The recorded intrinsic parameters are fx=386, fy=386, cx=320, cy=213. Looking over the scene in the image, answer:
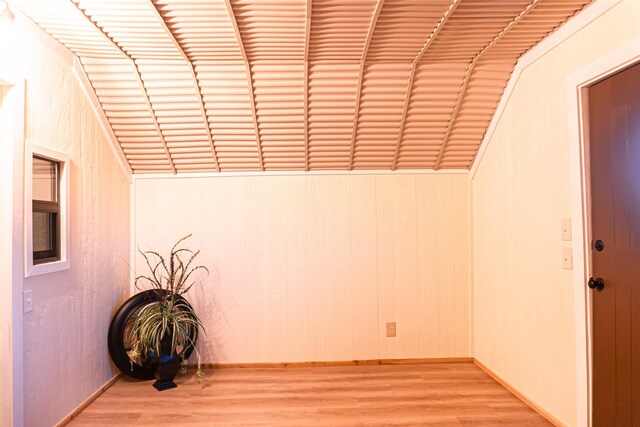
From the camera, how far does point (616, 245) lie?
220 centimetres

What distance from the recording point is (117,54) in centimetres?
293

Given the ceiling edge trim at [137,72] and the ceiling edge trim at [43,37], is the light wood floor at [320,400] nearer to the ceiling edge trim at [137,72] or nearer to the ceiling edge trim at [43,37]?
the ceiling edge trim at [137,72]

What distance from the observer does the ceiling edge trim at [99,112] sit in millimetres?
3037

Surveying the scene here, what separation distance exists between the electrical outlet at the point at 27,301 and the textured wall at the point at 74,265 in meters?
0.04

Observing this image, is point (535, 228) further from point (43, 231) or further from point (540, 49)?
point (43, 231)

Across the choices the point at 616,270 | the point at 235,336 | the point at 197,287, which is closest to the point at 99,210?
the point at 197,287

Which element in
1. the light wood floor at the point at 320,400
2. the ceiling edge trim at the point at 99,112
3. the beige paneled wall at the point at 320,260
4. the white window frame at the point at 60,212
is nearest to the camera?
the white window frame at the point at 60,212

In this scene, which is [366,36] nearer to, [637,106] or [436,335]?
[637,106]

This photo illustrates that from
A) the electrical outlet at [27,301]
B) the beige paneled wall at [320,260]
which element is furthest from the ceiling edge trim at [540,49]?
the electrical outlet at [27,301]

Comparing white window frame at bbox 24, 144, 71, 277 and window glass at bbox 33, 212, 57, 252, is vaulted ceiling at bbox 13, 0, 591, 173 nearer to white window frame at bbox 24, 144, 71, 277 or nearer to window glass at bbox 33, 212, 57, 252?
white window frame at bbox 24, 144, 71, 277

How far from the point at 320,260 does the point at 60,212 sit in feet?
7.40

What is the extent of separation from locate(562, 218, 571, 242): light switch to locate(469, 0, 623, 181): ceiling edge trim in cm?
121

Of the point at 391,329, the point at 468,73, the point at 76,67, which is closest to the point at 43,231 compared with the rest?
the point at 76,67

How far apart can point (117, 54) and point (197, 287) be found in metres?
2.19
